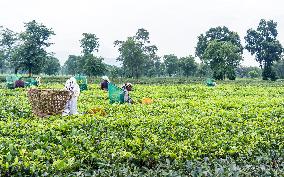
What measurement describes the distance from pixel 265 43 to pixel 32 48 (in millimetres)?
48634

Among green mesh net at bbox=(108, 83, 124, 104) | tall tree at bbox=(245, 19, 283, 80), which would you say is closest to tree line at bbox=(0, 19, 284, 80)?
tall tree at bbox=(245, 19, 283, 80)

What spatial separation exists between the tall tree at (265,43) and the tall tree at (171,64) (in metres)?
21.8

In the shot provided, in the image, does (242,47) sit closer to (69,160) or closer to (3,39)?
(3,39)

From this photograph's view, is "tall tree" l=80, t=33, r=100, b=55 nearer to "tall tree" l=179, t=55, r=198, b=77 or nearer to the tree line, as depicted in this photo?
the tree line

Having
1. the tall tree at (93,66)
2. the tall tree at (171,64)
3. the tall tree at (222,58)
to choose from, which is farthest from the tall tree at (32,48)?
the tall tree at (171,64)

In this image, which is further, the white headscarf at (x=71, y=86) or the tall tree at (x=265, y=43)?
the tall tree at (x=265, y=43)

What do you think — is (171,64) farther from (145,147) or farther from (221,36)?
(145,147)

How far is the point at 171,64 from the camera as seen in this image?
103 metres

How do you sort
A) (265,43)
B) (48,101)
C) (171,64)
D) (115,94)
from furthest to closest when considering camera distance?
(171,64) < (265,43) < (115,94) < (48,101)

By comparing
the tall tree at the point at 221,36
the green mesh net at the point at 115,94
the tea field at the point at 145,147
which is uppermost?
the tall tree at the point at 221,36

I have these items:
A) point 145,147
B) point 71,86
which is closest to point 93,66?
point 71,86

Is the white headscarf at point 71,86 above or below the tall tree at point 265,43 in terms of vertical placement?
below

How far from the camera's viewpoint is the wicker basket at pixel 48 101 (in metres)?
11.6

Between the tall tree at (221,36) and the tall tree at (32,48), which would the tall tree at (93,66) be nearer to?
the tall tree at (32,48)
